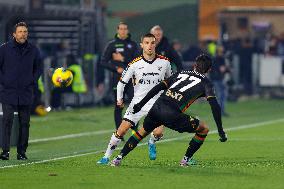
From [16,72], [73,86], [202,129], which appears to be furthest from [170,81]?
[73,86]

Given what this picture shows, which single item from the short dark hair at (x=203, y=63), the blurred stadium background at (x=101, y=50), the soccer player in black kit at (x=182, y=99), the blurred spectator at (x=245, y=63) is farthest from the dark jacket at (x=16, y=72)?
the blurred spectator at (x=245, y=63)

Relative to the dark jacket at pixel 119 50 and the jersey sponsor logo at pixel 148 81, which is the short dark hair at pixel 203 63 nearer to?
the jersey sponsor logo at pixel 148 81

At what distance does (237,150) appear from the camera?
20.6 m

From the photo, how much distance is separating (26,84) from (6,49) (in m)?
0.62

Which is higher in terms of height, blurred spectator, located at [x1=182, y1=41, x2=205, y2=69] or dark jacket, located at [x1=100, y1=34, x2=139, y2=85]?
dark jacket, located at [x1=100, y1=34, x2=139, y2=85]

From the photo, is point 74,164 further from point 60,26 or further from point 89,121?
point 60,26

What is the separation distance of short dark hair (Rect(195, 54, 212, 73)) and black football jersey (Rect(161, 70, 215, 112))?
88mm

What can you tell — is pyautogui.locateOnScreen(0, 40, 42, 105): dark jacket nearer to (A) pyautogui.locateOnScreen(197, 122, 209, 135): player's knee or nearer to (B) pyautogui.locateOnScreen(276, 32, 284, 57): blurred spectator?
(A) pyautogui.locateOnScreen(197, 122, 209, 135): player's knee

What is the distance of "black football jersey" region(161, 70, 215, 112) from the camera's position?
16734 millimetres

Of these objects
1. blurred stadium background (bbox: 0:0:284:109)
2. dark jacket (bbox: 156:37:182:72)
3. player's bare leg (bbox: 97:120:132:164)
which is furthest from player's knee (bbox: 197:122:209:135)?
blurred stadium background (bbox: 0:0:284:109)

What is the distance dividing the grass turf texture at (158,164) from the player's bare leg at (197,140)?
187 millimetres

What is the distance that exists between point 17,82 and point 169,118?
131 inches

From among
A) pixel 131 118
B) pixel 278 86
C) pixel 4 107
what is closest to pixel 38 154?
pixel 4 107

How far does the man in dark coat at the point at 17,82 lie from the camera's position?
→ 62.3 ft
